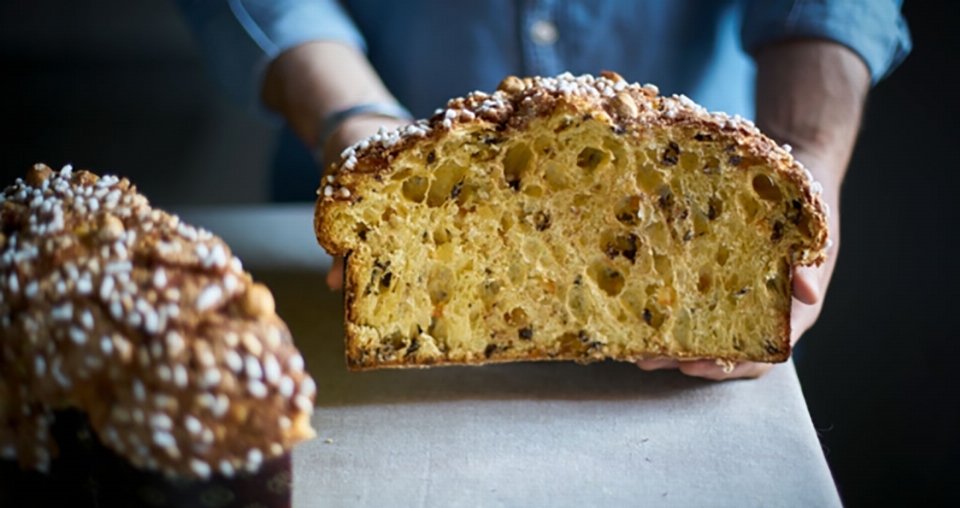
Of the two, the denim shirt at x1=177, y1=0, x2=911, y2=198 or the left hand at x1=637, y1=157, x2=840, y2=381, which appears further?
the denim shirt at x1=177, y1=0, x2=911, y2=198

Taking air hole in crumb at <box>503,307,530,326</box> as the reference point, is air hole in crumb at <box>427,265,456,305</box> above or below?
above

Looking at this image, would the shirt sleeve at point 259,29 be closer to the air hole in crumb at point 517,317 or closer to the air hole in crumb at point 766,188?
the air hole in crumb at point 517,317

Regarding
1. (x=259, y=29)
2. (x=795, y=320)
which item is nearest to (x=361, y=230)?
(x=795, y=320)

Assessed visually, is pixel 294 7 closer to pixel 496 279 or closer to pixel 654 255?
pixel 496 279

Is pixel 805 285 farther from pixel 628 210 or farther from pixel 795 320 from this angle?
pixel 628 210

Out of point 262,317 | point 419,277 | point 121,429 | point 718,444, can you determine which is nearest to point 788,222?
point 718,444

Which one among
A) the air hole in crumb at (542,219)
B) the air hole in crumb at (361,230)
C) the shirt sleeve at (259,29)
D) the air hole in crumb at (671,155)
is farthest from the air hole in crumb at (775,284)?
the shirt sleeve at (259,29)

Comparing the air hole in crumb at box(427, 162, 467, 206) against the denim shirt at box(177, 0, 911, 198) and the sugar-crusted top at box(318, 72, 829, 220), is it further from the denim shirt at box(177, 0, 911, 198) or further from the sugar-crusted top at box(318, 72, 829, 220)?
the denim shirt at box(177, 0, 911, 198)

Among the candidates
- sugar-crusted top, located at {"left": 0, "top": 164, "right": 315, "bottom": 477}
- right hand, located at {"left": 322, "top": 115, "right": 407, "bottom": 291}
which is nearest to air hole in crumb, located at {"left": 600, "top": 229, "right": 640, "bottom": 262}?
right hand, located at {"left": 322, "top": 115, "right": 407, "bottom": 291}
